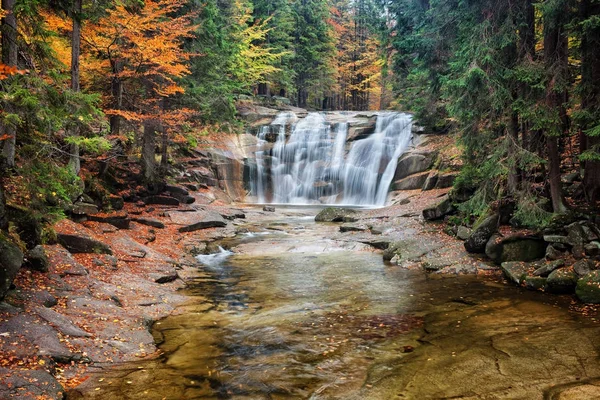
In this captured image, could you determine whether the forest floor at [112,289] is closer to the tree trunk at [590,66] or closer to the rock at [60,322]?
the rock at [60,322]

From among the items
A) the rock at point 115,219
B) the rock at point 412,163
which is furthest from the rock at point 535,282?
the rock at point 412,163

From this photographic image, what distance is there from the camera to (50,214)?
6520mm

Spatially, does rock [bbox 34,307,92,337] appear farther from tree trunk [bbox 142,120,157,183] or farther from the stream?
tree trunk [bbox 142,120,157,183]

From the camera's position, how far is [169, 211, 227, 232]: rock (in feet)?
50.1

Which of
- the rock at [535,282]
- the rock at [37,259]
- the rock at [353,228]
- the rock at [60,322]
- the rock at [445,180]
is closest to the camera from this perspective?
the rock at [60,322]

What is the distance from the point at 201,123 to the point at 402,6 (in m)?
10.7

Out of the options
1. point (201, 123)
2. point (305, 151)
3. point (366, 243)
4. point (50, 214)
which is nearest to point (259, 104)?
point (305, 151)

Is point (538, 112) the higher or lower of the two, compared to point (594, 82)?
lower

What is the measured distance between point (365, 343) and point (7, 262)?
5.21 metres

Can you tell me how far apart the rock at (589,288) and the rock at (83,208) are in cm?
1175

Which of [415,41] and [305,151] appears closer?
[415,41]

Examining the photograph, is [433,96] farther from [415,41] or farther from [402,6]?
[402,6]

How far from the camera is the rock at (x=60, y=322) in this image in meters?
5.62

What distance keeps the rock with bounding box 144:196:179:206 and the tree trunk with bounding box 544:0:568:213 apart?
1369cm
